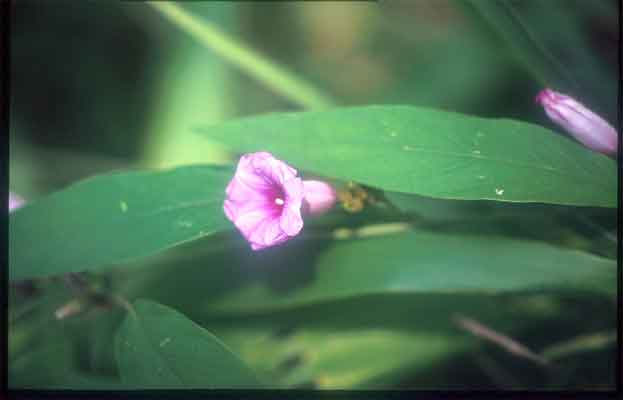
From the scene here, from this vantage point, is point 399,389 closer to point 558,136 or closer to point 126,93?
point 558,136

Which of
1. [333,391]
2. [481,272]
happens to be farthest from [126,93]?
[481,272]

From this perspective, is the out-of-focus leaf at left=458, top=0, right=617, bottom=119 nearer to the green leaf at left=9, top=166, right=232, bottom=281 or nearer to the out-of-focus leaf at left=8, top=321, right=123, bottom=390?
the green leaf at left=9, top=166, right=232, bottom=281

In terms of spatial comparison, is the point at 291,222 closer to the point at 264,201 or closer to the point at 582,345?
the point at 264,201

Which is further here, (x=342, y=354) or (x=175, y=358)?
(x=342, y=354)

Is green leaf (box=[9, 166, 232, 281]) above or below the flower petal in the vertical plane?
above

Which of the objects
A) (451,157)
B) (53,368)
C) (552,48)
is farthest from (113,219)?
(552,48)

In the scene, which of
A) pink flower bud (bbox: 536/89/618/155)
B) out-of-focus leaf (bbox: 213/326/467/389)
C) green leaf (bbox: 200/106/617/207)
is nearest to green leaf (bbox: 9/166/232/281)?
green leaf (bbox: 200/106/617/207)
